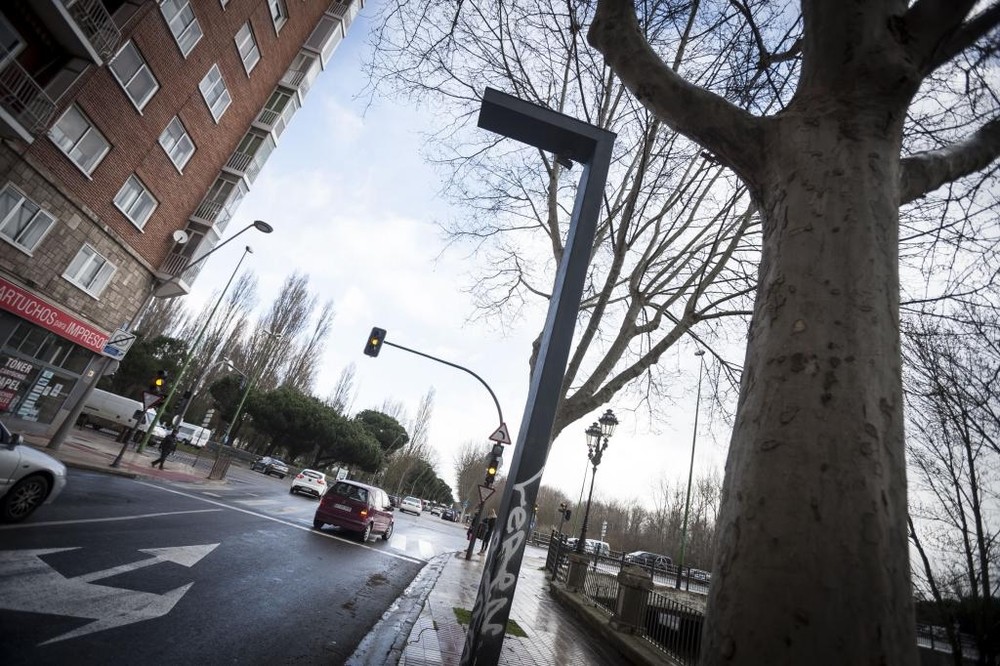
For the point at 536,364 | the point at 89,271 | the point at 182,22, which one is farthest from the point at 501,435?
the point at 182,22

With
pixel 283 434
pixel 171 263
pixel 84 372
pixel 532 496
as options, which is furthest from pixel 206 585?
pixel 283 434

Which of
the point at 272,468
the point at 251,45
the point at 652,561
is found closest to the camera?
the point at 251,45

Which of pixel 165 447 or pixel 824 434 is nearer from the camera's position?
pixel 824 434

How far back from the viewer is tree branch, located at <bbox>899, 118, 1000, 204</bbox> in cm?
220

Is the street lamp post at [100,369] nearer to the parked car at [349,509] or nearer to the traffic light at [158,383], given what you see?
the traffic light at [158,383]

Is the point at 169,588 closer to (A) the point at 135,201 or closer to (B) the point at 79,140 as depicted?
(B) the point at 79,140

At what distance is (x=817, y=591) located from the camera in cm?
100

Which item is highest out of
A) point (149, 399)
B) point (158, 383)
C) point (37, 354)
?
point (158, 383)

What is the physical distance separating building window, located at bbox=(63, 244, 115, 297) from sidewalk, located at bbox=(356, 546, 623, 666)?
14.2 m

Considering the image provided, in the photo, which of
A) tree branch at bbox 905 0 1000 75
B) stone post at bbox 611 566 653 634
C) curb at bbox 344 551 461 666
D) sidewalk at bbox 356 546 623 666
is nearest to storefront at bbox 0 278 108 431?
curb at bbox 344 551 461 666

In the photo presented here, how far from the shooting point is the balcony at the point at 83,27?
1040 centimetres

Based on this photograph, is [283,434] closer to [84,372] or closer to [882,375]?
[84,372]

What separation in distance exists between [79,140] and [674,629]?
1916 centimetres

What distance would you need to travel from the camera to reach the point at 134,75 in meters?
13.3
